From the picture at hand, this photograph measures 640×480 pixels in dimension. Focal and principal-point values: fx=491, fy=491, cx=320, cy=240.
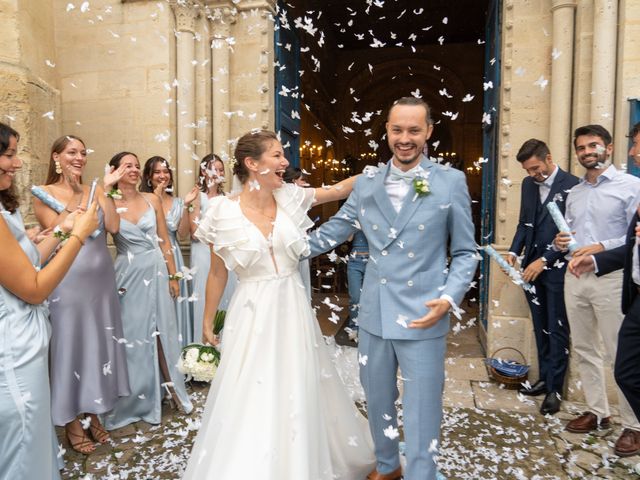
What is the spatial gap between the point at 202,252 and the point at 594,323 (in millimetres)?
3496

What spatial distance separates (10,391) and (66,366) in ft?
5.33

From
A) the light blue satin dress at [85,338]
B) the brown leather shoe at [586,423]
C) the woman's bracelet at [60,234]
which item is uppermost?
the woman's bracelet at [60,234]

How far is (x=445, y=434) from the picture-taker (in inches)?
143

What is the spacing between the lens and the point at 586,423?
367cm

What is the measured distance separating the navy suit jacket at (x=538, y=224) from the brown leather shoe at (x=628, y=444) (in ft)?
4.06

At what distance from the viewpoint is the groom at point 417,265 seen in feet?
7.93

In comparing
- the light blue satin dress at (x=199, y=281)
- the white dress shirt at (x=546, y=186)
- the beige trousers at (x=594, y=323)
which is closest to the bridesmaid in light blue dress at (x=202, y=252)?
the light blue satin dress at (x=199, y=281)

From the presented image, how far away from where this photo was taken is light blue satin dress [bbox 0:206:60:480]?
1901 millimetres

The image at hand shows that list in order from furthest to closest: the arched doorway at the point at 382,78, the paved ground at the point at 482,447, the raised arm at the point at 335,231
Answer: the arched doorway at the point at 382,78, the paved ground at the point at 482,447, the raised arm at the point at 335,231

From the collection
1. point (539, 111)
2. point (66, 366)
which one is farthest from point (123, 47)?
point (539, 111)

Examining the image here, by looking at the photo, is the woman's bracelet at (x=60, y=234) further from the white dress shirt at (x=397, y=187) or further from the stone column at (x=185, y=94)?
the stone column at (x=185, y=94)

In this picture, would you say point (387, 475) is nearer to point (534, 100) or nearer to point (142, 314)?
point (142, 314)

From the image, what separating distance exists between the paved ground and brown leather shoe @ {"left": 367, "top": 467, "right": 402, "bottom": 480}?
435 millimetres

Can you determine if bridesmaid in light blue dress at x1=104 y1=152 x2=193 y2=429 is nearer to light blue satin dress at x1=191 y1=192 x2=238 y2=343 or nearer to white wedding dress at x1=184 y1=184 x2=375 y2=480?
light blue satin dress at x1=191 y1=192 x2=238 y2=343
